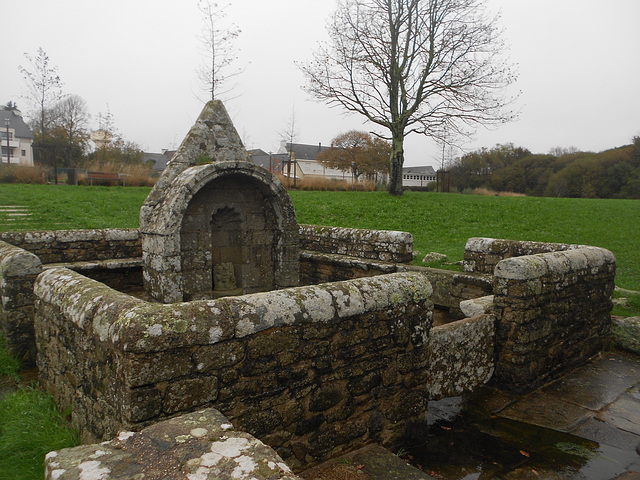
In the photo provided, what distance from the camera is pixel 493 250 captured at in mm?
7250

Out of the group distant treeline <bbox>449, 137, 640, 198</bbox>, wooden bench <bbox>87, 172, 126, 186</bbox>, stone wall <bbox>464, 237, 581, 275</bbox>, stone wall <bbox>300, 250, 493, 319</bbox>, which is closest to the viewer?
stone wall <bbox>464, 237, 581, 275</bbox>

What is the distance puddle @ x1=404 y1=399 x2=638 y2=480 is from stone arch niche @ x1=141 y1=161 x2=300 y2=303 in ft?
13.9

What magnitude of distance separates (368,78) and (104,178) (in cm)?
1451

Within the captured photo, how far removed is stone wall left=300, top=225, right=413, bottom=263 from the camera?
7.80m

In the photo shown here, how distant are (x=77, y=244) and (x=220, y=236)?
8.56ft

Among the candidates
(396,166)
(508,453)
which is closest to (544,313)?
(508,453)

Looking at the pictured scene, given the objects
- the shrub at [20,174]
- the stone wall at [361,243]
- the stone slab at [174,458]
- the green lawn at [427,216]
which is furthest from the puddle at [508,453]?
the shrub at [20,174]

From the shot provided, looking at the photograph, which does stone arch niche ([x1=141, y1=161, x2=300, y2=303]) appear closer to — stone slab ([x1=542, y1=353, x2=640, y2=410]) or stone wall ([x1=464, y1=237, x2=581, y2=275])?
stone wall ([x1=464, y1=237, x2=581, y2=275])

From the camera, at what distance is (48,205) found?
14.4 meters

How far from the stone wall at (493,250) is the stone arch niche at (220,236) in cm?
316

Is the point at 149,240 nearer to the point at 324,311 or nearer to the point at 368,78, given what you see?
the point at 324,311

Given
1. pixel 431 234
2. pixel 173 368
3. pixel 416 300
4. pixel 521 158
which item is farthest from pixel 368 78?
pixel 521 158

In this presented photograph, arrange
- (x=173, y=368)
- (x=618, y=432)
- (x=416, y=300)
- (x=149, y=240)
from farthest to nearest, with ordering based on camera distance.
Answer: (x=149, y=240) < (x=618, y=432) < (x=416, y=300) < (x=173, y=368)

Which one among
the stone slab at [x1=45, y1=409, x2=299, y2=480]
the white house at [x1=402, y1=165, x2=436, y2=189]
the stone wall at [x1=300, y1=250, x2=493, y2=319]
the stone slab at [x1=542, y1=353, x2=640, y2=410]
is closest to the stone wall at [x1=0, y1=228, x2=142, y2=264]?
the stone wall at [x1=300, y1=250, x2=493, y2=319]
